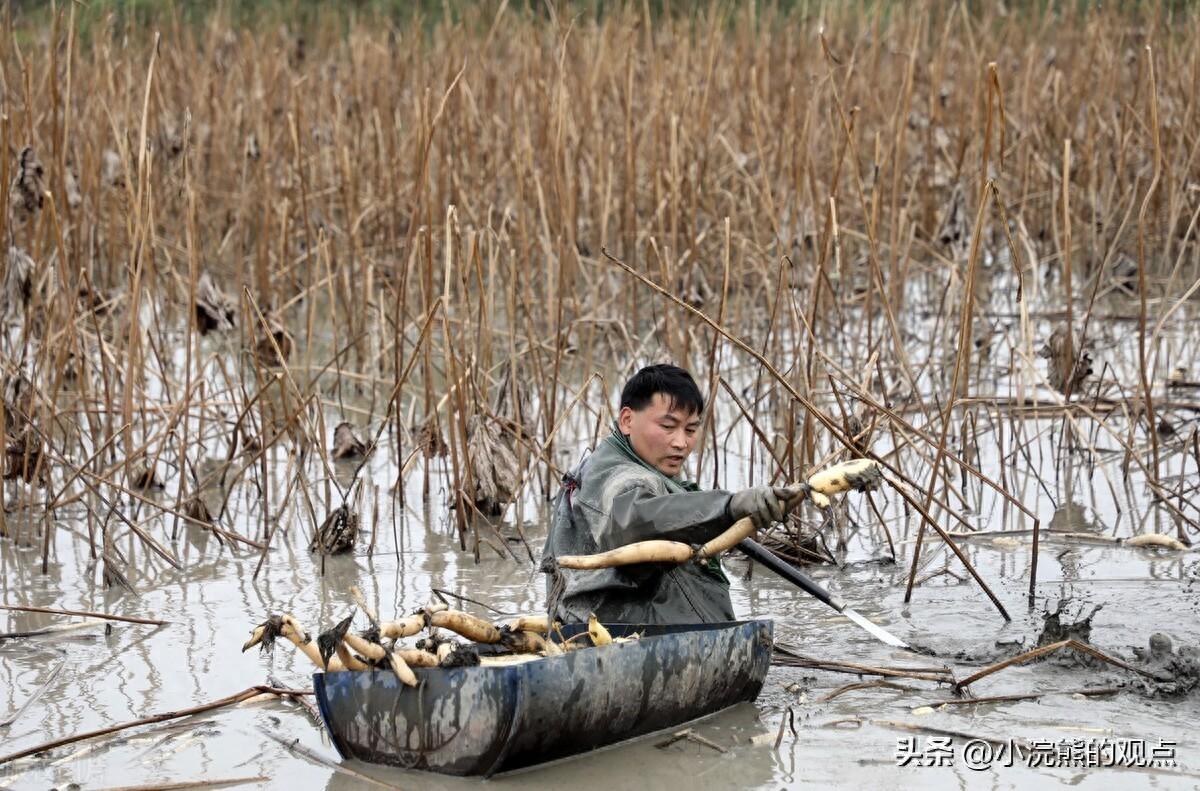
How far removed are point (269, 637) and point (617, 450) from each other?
92 cm

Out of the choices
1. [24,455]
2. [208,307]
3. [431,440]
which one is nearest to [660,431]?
[431,440]

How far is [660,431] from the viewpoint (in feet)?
11.7

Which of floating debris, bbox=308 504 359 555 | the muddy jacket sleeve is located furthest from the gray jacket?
floating debris, bbox=308 504 359 555

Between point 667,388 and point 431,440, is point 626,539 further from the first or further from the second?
point 431,440

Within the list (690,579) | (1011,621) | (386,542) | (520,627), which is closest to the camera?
(520,627)

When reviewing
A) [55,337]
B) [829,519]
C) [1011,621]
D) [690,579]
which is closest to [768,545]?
[829,519]

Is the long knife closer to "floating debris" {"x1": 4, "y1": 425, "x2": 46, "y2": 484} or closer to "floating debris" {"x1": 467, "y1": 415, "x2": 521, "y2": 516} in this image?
"floating debris" {"x1": 467, "y1": 415, "x2": 521, "y2": 516}

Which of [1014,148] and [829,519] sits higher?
[1014,148]

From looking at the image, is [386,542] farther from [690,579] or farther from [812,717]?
[812,717]

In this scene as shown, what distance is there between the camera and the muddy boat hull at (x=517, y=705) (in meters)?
3.06

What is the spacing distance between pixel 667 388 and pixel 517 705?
2.83ft

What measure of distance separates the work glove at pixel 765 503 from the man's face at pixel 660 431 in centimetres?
36

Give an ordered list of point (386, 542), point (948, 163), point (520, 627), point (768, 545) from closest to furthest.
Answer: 1. point (520, 627)
2. point (768, 545)
3. point (386, 542)
4. point (948, 163)

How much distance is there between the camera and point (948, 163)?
790 centimetres
